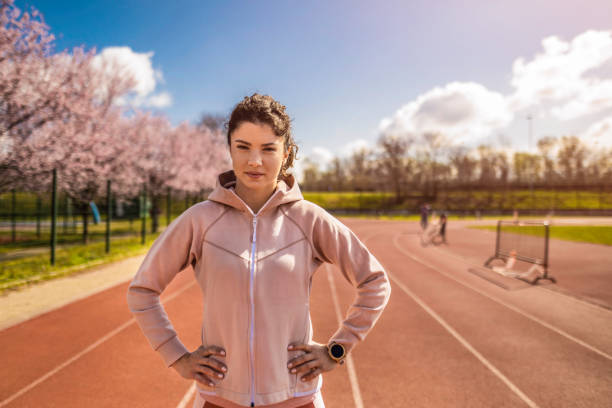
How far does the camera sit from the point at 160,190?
22703 millimetres

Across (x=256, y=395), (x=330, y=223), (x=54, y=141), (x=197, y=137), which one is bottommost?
(x=256, y=395)

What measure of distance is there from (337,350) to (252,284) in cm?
51

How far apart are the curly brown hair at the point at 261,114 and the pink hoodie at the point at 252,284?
285mm

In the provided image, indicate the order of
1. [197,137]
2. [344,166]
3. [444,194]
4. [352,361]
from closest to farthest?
1. [352,361]
2. [197,137]
3. [444,194]
4. [344,166]

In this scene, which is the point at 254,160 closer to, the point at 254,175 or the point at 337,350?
the point at 254,175

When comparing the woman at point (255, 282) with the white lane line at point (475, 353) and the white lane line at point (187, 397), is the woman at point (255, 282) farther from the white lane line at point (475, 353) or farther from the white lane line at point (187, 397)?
the white lane line at point (475, 353)

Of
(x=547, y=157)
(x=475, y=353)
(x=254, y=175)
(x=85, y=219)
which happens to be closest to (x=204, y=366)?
(x=254, y=175)

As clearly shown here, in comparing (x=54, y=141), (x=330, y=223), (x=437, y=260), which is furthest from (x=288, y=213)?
(x=54, y=141)

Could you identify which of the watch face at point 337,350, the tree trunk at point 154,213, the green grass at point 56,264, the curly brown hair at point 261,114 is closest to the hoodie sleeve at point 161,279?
the curly brown hair at point 261,114

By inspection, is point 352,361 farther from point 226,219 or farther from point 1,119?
point 1,119

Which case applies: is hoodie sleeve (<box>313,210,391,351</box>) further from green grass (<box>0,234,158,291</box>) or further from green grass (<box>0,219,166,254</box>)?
green grass (<box>0,219,166,254</box>)

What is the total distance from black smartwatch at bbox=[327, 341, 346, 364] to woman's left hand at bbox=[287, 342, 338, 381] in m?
0.02

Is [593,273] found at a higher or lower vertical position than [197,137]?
lower

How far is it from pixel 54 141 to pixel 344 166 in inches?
3229
